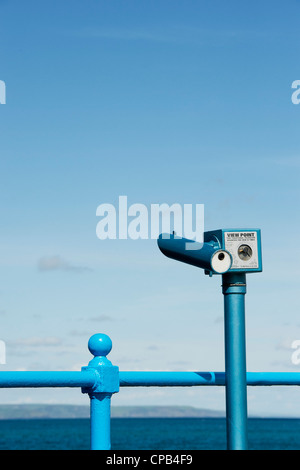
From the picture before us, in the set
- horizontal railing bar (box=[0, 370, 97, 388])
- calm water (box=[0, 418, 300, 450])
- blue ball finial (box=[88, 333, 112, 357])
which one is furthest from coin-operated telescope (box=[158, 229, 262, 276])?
calm water (box=[0, 418, 300, 450])

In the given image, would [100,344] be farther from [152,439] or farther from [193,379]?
[152,439]

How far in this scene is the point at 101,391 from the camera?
3.03 m

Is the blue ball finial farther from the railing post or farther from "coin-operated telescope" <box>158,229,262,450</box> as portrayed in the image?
"coin-operated telescope" <box>158,229,262,450</box>

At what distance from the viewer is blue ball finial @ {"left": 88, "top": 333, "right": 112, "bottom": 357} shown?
10.1 ft

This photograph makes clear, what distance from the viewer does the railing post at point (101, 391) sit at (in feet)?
9.99

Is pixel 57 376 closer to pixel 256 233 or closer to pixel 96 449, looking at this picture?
pixel 96 449

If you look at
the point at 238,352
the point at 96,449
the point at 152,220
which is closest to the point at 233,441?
the point at 238,352

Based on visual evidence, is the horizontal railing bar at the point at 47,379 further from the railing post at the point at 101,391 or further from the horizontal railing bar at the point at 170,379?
the horizontal railing bar at the point at 170,379

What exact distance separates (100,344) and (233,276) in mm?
584

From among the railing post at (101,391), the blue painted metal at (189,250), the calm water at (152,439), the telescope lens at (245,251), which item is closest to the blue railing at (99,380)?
the railing post at (101,391)

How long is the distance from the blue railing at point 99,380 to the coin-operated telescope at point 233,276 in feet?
0.33
